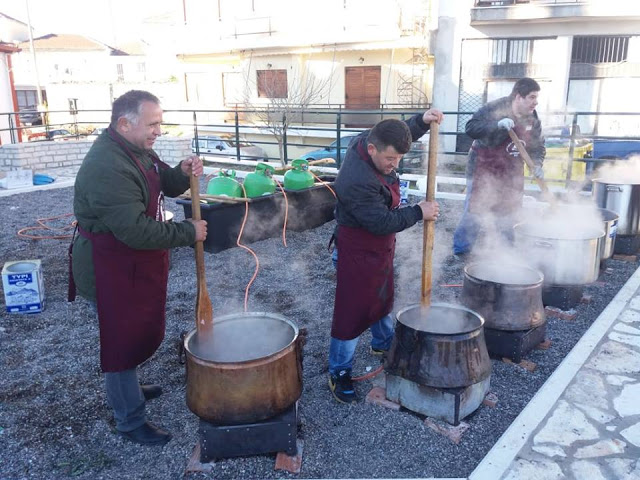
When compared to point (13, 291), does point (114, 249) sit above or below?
above

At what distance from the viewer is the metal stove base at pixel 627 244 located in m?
5.98

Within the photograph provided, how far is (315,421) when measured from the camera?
317 centimetres

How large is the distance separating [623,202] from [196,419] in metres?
5.06

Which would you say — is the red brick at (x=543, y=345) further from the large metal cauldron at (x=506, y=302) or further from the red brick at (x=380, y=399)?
the red brick at (x=380, y=399)

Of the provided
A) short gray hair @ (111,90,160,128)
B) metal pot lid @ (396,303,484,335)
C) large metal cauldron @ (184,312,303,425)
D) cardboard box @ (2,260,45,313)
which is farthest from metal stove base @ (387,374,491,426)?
cardboard box @ (2,260,45,313)

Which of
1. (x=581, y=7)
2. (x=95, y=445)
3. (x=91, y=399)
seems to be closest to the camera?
(x=95, y=445)

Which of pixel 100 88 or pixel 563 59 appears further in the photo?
pixel 100 88

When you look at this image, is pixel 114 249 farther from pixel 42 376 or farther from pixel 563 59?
pixel 563 59

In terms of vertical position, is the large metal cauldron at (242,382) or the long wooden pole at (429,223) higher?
the long wooden pole at (429,223)

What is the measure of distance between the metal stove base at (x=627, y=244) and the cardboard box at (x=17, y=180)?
10249mm

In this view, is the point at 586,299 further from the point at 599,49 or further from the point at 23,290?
the point at 599,49

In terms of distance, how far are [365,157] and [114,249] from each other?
144cm

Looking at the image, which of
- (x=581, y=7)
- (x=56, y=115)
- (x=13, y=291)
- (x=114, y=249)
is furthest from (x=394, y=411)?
Answer: (x=56, y=115)

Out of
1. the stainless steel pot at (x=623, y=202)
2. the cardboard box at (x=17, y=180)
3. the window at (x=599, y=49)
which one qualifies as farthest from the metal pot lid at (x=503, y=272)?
the window at (x=599, y=49)
